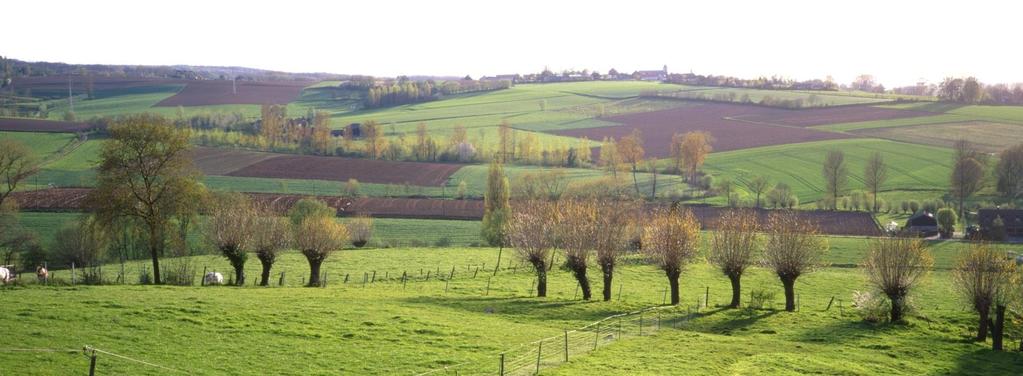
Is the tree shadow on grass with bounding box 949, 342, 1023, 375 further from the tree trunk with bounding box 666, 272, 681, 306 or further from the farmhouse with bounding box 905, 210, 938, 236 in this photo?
the farmhouse with bounding box 905, 210, 938, 236

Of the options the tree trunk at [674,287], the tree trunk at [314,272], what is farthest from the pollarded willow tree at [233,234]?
the tree trunk at [674,287]

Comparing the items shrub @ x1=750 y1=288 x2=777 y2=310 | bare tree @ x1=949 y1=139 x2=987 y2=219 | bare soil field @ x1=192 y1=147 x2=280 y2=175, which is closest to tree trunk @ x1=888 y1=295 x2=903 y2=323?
shrub @ x1=750 y1=288 x2=777 y2=310

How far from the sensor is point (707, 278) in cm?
5866

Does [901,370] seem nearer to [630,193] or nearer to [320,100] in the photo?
[630,193]

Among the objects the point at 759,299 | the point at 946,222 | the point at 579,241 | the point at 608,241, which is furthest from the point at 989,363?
the point at 946,222

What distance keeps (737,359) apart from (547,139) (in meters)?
114

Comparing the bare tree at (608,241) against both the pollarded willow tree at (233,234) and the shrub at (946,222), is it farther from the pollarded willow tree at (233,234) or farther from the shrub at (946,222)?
the shrub at (946,222)

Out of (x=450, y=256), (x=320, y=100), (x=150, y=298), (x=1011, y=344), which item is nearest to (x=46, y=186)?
(x=450, y=256)

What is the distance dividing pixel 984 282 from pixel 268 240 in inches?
1611

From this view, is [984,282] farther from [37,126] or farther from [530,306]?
[37,126]

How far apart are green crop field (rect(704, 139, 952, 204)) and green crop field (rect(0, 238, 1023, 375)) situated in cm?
6028

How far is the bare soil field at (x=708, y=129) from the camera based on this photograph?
136625 mm

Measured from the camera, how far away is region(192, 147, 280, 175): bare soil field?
365 ft

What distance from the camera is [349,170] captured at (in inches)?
4525
